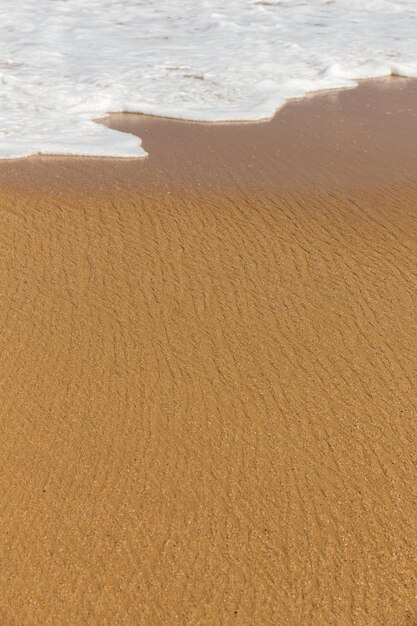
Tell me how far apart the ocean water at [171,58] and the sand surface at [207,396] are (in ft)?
4.38

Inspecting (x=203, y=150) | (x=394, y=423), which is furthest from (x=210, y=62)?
(x=394, y=423)

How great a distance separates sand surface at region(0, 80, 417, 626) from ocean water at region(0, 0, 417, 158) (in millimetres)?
1334

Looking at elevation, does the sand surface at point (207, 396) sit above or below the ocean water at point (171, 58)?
below

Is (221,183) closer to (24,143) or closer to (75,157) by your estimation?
(75,157)

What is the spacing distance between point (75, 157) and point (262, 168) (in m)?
1.22

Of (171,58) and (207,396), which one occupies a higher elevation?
(171,58)

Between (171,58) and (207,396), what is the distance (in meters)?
5.49

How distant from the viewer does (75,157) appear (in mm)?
4957

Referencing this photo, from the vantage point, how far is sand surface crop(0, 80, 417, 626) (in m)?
2.03

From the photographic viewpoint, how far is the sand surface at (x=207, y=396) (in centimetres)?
203

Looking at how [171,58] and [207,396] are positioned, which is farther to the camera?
[171,58]

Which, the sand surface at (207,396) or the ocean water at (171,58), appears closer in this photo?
the sand surface at (207,396)

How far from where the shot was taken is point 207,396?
8.93ft

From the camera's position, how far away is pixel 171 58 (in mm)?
7449
